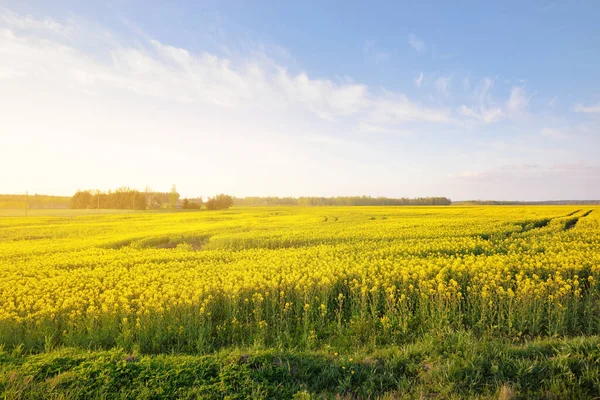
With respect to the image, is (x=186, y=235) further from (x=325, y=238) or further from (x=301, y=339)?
(x=301, y=339)

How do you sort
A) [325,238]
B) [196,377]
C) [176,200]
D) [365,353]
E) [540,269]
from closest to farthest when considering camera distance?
[196,377]
[365,353]
[540,269]
[325,238]
[176,200]

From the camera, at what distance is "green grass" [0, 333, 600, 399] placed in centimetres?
523

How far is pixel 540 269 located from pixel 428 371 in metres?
9.46

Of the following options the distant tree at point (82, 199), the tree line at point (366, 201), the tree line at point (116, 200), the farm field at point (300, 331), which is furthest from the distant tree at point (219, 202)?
the farm field at point (300, 331)

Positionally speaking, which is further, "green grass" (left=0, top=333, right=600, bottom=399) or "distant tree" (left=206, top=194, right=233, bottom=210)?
"distant tree" (left=206, top=194, right=233, bottom=210)

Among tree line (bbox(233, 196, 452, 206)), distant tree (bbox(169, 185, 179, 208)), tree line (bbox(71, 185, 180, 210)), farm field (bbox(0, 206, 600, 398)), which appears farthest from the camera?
tree line (bbox(233, 196, 452, 206))

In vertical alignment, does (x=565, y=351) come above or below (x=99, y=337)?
above

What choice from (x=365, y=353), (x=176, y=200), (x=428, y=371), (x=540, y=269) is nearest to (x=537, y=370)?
(x=428, y=371)

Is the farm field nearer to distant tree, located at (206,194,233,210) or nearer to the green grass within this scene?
the green grass

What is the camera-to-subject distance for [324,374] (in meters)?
5.87

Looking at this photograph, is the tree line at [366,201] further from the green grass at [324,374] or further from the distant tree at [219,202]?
the green grass at [324,374]

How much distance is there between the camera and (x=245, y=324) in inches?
364

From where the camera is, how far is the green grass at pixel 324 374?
523 cm

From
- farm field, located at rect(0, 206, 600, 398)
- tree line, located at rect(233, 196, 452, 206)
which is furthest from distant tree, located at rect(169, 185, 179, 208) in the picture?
farm field, located at rect(0, 206, 600, 398)
